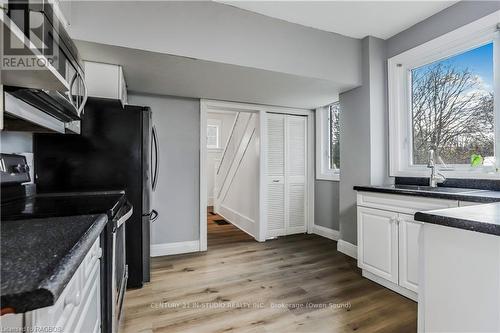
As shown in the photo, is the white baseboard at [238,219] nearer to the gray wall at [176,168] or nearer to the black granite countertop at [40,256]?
the gray wall at [176,168]

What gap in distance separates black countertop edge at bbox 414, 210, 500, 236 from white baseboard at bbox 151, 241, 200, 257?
2775 millimetres

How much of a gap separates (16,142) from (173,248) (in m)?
1.98

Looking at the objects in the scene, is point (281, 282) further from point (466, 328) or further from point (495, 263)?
point (495, 263)

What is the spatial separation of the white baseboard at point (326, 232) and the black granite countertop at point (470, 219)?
2.76m

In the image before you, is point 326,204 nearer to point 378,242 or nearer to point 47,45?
point 378,242

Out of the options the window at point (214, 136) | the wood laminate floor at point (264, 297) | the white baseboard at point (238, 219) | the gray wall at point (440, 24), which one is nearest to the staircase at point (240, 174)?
the white baseboard at point (238, 219)

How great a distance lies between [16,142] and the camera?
1.69 metres

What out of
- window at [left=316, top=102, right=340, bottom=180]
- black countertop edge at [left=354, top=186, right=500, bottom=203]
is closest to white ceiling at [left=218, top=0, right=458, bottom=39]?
window at [left=316, top=102, right=340, bottom=180]

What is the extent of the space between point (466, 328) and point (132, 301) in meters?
2.13

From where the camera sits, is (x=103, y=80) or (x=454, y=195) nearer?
(x=454, y=195)

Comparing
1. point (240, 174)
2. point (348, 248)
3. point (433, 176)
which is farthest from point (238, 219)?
point (433, 176)

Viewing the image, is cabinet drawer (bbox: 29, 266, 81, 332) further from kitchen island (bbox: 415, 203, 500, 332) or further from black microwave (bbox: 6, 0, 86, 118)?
kitchen island (bbox: 415, 203, 500, 332)

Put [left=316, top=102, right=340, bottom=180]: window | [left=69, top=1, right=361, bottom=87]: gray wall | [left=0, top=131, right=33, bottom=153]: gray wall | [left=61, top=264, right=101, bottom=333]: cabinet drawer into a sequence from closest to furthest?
[left=61, top=264, right=101, bottom=333]: cabinet drawer, [left=0, top=131, right=33, bottom=153]: gray wall, [left=69, top=1, right=361, bottom=87]: gray wall, [left=316, top=102, right=340, bottom=180]: window

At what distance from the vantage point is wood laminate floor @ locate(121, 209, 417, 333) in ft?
5.65
